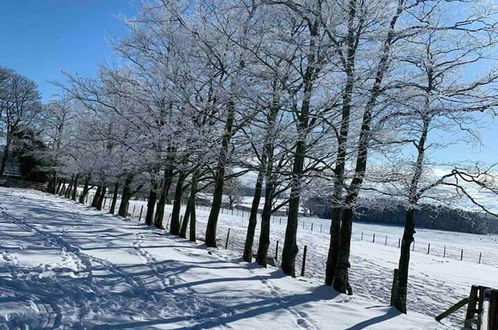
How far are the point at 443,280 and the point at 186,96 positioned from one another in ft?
49.5

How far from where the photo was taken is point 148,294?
7.17m

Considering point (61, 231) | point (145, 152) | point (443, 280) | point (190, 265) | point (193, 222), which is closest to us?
point (190, 265)

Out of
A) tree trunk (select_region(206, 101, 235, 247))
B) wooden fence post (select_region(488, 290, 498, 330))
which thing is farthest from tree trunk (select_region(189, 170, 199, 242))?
wooden fence post (select_region(488, 290, 498, 330))

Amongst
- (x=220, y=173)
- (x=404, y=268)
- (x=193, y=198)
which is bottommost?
(x=404, y=268)


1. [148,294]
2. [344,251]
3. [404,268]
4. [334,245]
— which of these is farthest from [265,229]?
[148,294]

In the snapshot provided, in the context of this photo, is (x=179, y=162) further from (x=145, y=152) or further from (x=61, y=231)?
(x=61, y=231)

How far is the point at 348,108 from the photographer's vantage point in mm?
10508

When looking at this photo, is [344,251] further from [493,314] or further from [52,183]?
[52,183]

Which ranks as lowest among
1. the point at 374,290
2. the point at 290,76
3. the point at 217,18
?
the point at 374,290

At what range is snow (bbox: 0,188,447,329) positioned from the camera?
5.80 meters

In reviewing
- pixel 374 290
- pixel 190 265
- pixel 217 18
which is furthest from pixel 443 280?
pixel 217 18

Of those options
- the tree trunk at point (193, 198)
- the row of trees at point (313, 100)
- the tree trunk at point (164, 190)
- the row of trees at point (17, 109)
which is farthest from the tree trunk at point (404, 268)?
the row of trees at point (17, 109)

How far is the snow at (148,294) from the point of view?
19.0ft

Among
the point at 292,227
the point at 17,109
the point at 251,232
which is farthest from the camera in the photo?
the point at 17,109
